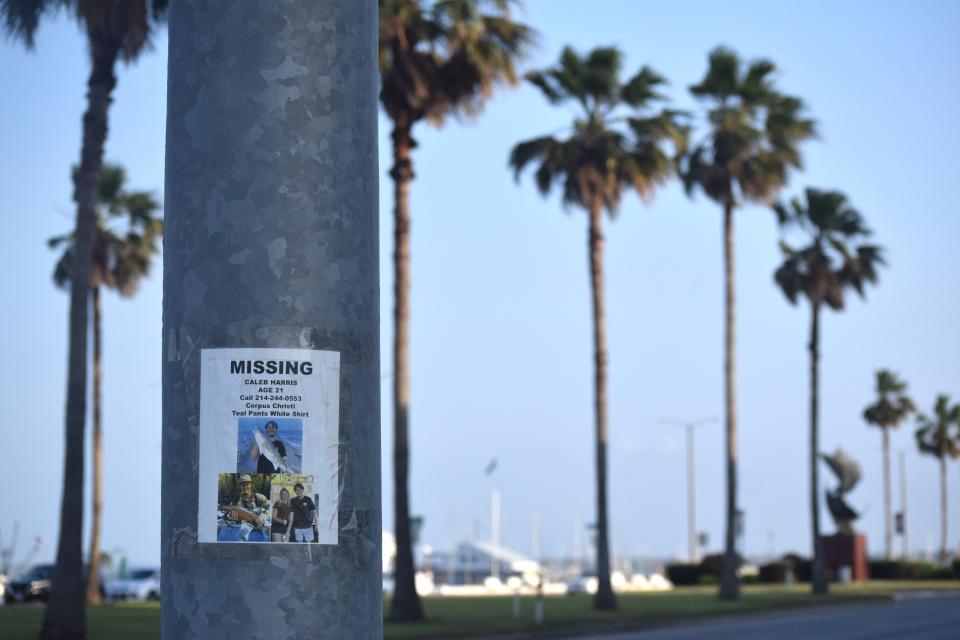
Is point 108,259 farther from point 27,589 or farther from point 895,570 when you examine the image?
point 895,570

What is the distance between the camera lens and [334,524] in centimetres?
299

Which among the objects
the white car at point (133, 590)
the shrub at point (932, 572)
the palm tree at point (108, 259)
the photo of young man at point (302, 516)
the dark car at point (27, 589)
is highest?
the palm tree at point (108, 259)

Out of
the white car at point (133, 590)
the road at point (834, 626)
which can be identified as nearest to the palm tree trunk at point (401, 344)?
the road at point (834, 626)

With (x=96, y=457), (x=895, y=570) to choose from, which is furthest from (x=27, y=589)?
(x=895, y=570)

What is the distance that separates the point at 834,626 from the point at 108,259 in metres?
29.5

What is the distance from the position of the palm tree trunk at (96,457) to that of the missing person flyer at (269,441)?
47570mm

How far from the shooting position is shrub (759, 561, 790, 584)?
72.4m

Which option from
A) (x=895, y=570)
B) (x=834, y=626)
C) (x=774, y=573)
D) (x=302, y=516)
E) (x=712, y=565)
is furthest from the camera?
(x=895, y=570)

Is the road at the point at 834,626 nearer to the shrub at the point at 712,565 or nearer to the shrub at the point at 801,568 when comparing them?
the shrub at the point at 712,565

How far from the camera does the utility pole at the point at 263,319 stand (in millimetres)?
2965

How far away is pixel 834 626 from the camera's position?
34031mm

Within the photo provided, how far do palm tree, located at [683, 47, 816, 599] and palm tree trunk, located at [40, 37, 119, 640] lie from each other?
2715 cm

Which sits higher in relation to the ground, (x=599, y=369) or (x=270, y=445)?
(x=599, y=369)

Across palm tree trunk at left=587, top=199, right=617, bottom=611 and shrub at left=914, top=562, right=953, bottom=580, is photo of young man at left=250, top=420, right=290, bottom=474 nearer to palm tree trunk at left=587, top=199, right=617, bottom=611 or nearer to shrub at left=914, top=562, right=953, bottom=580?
palm tree trunk at left=587, top=199, right=617, bottom=611
